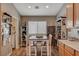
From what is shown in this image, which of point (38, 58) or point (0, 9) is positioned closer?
point (38, 58)

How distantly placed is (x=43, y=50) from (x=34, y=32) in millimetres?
2767

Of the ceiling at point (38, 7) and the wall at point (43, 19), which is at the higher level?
the ceiling at point (38, 7)

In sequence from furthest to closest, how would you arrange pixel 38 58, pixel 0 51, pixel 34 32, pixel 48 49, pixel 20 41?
pixel 34 32
pixel 20 41
pixel 48 49
pixel 0 51
pixel 38 58

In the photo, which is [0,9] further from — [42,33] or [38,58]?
[42,33]

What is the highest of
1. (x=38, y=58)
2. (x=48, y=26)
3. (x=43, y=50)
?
(x=48, y=26)

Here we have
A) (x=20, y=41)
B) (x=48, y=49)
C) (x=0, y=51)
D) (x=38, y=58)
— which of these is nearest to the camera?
(x=38, y=58)

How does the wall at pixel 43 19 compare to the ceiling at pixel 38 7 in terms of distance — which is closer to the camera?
the ceiling at pixel 38 7

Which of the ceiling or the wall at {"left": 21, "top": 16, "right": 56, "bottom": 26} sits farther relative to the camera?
the wall at {"left": 21, "top": 16, "right": 56, "bottom": 26}

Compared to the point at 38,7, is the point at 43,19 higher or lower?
lower

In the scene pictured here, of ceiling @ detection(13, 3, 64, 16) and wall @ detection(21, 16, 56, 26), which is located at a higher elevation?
ceiling @ detection(13, 3, 64, 16)

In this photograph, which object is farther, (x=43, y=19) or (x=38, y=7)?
(x=43, y=19)

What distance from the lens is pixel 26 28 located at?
9367mm

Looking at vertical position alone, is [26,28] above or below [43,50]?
above

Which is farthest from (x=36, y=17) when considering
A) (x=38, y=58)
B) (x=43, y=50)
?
(x=38, y=58)
